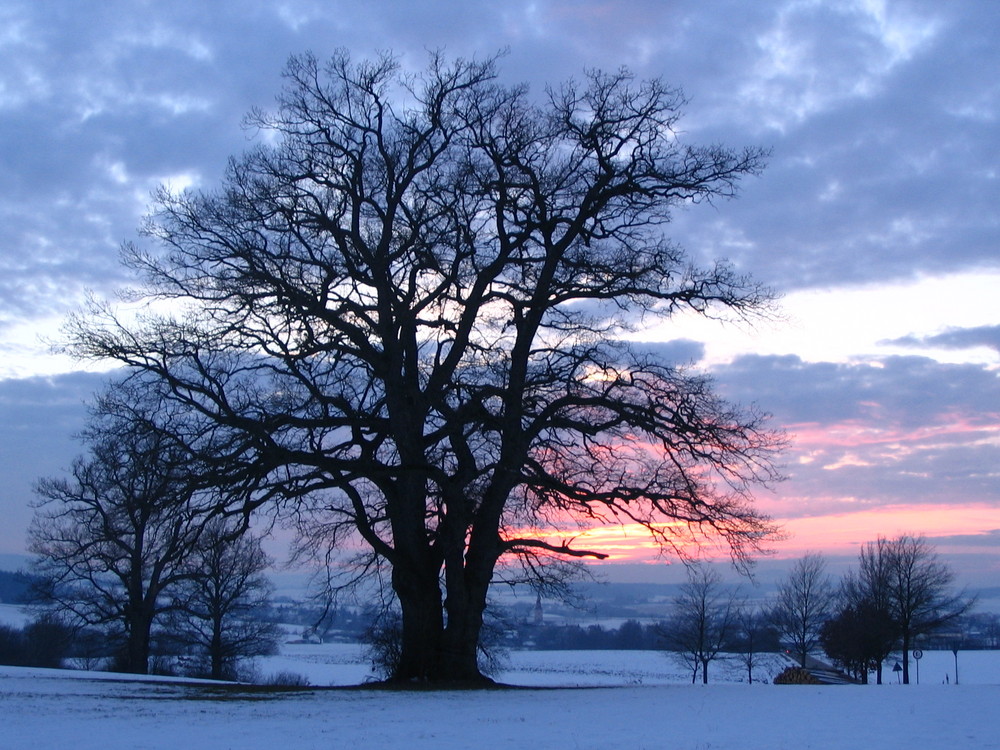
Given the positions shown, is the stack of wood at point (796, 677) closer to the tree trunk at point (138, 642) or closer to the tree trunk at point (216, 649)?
the tree trunk at point (138, 642)

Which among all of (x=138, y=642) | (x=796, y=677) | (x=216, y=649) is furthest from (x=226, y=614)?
(x=796, y=677)

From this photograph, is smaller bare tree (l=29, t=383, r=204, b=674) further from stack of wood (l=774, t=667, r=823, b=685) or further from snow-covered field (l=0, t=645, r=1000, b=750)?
stack of wood (l=774, t=667, r=823, b=685)

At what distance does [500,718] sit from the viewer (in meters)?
13.4

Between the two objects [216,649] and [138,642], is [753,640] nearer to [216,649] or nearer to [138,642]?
[216,649]

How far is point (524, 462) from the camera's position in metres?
19.4

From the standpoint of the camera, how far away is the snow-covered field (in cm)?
1128

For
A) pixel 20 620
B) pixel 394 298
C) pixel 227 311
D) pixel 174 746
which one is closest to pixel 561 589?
pixel 394 298

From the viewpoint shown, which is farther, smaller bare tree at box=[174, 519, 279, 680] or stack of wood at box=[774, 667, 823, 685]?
smaller bare tree at box=[174, 519, 279, 680]

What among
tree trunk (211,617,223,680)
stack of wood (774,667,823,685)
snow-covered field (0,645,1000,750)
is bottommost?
tree trunk (211,617,223,680)

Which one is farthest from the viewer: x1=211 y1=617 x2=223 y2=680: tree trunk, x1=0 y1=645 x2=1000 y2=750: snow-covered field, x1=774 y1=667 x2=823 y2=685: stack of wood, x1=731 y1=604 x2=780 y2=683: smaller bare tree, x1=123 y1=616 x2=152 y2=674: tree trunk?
x1=731 y1=604 x2=780 y2=683: smaller bare tree

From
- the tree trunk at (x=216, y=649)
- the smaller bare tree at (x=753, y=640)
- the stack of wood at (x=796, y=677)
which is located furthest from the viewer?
the smaller bare tree at (x=753, y=640)

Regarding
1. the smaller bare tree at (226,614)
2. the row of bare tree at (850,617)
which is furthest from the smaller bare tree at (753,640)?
the smaller bare tree at (226,614)

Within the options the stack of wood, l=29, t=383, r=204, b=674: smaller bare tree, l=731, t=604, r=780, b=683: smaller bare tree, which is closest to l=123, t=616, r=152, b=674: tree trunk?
l=29, t=383, r=204, b=674: smaller bare tree

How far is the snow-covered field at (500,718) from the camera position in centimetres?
1128
